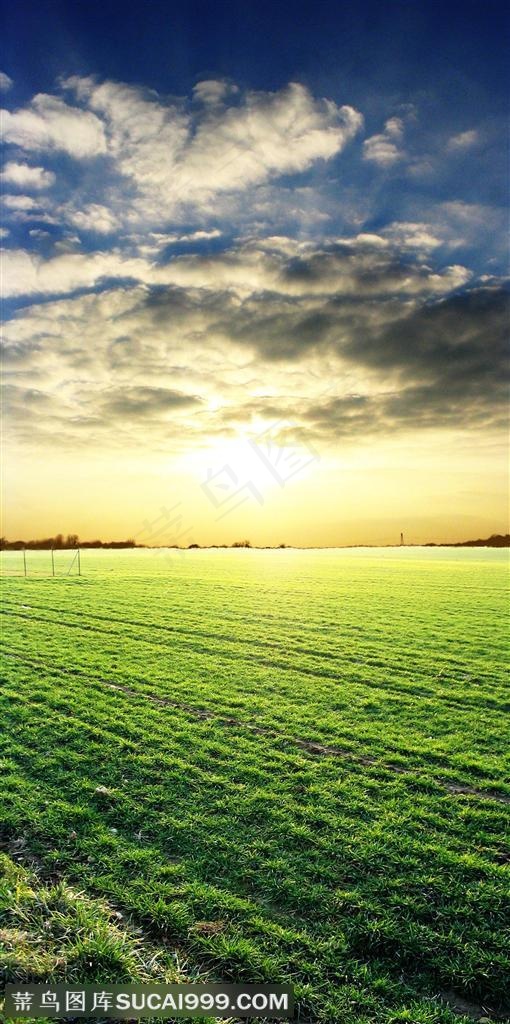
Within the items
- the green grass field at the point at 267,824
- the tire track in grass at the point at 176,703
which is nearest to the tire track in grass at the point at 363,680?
the green grass field at the point at 267,824

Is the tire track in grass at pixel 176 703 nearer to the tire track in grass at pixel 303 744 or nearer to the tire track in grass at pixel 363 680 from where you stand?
the tire track in grass at pixel 303 744

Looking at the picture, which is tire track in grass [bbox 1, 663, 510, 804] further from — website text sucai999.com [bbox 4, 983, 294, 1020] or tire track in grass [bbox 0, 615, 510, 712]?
website text sucai999.com [bbox 4, 983, 294, 1020]

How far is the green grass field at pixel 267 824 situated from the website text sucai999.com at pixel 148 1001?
0.45ft

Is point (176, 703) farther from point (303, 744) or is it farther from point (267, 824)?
point (267, 824)

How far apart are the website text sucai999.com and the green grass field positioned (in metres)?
0.14

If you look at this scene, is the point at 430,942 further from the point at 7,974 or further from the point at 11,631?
the point at 11,631

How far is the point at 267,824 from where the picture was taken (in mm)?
8594

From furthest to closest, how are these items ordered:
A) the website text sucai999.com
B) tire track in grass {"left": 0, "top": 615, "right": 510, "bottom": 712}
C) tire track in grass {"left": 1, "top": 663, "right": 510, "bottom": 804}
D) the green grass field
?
tire track in grass {"left": 0, "top": 615, "right": 510, "bottom": 712}
tire track in grass {"left": 1, "top": 663, "right": 510, "bottom": 804}
the green grass field
the website text sucai999.com

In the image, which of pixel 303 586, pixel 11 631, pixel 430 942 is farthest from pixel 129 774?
pixel 303 586

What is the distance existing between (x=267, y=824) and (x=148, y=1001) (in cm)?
337

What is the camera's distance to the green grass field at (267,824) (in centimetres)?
591

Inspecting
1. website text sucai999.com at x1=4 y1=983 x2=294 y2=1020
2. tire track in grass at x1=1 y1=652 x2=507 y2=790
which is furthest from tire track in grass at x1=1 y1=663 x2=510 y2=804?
website text sucai999.com at x1=4 y1=983 x2=294 y2=1020

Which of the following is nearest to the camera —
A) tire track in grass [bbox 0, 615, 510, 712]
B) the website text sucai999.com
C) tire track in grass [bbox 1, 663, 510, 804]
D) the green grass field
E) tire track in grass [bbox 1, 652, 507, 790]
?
the website text sucai999.com

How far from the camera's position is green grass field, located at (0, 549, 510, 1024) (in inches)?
233
